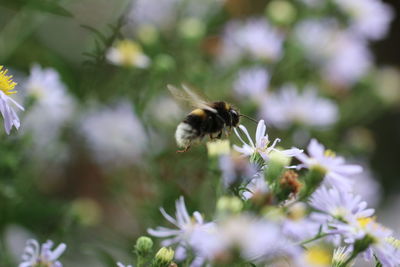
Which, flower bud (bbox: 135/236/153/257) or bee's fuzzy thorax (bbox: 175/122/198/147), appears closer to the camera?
flower bud (bbox: 135/236/153/257)

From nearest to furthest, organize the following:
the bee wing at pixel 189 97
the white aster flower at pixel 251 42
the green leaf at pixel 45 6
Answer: the bee wing at pixel 189 97, the green leaf at pixel 45 6, the white aster flower at pixel 251 42

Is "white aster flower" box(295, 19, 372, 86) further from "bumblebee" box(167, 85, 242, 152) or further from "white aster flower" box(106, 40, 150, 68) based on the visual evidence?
"bumblebee" box(167, 85, 242, 152)

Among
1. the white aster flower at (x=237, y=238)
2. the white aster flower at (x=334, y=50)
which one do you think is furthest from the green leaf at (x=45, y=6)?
the white aster flower at (x=334, y=50)

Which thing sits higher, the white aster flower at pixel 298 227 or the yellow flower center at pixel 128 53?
the yellow flower center at pixel 128 53

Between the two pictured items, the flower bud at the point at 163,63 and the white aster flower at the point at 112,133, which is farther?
the white aster flower at the point at 112,133

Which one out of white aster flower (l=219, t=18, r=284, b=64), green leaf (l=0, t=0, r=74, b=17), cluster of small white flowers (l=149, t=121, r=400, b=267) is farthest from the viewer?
white aster flower (l=219, t=18, r=284, b=64)

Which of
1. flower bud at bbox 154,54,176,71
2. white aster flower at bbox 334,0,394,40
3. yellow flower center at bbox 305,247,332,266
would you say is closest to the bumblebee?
yellow flower center at bbox 305,247,332,266

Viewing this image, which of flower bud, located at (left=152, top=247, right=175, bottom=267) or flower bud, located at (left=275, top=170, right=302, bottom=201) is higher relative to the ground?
flower bud, located at (left=275, top=170, right=302, bottom=201)

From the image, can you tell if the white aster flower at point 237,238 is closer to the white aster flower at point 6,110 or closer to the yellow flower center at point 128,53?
the white aster flower at point 6,110
